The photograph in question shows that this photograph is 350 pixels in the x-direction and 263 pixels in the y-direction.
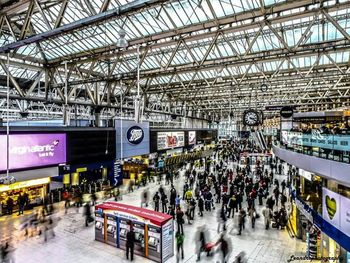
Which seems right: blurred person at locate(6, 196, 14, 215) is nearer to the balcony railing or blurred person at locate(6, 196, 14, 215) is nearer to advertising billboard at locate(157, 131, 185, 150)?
advertising billboard at locate(157, 131, 185, 150)

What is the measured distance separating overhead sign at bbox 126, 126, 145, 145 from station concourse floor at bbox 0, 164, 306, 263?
753cm

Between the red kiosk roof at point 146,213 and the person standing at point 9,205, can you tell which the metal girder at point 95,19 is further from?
the person standing at point 9,205

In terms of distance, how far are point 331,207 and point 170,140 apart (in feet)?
57.6

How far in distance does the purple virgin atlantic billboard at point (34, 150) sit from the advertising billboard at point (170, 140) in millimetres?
8873

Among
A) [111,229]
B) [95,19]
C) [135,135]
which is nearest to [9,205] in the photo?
[111,229]

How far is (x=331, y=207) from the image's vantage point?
25.9ft

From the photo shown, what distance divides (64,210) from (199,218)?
742 cm

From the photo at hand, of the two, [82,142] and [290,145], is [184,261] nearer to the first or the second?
[290,145]

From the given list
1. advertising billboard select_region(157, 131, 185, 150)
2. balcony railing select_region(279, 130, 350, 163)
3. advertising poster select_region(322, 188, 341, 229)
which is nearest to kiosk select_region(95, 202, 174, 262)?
advertising poster select_region(322, 188, 341, 229)

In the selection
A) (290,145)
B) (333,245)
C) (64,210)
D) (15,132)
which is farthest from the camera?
(64,210)

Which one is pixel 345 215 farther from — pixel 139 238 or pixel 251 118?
pixel 251 118

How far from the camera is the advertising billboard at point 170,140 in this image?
22.9 m

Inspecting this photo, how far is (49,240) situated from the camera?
10773 mm

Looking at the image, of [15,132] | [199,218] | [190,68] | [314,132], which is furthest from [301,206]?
[15,132]
